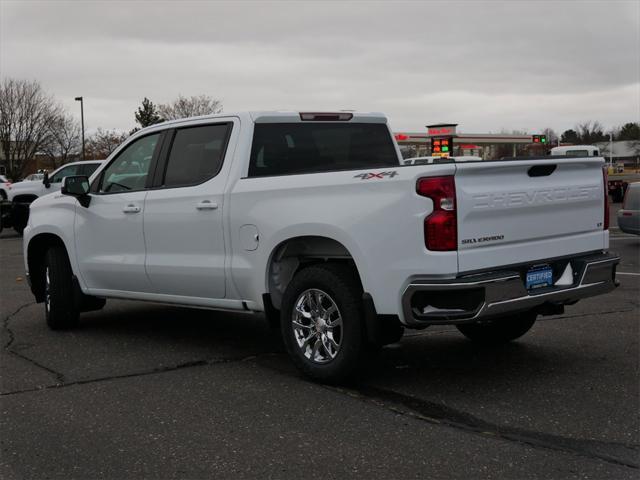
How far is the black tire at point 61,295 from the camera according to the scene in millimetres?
7562

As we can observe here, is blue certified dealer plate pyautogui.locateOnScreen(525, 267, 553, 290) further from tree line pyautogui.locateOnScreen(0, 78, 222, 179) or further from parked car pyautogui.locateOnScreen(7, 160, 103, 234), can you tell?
tree line pyautogui.locateOnScreen(0, 78, 222, 179)

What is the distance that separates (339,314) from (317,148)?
1.82 metres

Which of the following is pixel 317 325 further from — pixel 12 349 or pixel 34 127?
pixel 34 127

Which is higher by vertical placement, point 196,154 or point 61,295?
point 196,154

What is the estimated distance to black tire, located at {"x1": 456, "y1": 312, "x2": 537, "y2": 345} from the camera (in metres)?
6.33

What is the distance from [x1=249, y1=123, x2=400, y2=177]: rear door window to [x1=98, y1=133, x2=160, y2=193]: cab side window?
3.88ft

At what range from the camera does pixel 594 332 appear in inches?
275

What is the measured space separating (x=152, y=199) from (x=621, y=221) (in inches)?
404

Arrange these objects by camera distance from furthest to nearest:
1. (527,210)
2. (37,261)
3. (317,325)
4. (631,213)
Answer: (631,213)
(37,261)
(317,325)
(527,210)

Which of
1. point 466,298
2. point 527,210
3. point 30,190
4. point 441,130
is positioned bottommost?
point 466,298

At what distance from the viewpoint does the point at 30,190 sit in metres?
21.8

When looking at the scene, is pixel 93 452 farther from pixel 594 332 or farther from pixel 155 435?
pixel 594 332

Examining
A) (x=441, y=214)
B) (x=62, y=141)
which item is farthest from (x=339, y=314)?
(x=62, y=141)

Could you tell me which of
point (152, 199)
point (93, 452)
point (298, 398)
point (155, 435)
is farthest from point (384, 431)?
point (152, 199)
